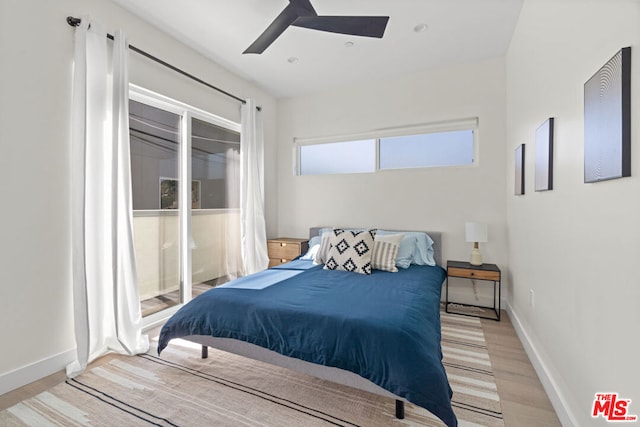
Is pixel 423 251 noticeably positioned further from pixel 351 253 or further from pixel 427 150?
pixel 427 150

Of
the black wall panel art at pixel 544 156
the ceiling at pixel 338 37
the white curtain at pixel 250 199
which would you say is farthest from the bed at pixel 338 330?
the ceiling at pixel 338 37

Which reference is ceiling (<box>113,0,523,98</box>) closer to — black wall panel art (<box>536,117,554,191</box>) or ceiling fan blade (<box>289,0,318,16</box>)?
ceiling fan blade (<box>289,0,318,16</box>)

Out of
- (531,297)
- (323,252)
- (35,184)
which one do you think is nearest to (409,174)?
(323,252)

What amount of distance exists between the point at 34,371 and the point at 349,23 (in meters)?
3.21

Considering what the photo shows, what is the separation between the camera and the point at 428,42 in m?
2.86

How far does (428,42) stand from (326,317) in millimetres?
2798

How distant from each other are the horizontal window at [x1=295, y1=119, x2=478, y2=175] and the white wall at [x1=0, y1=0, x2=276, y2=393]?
2660 mm

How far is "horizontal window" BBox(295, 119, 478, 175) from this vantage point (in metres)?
3.42

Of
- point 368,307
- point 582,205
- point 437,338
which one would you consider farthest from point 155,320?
point 582,205

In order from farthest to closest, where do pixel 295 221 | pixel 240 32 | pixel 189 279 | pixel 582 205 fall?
1. pixel 295 221
2. pixel 189 279
3. pixel 240 32
4. pixel 582 205

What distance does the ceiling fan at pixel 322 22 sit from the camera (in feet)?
6.34

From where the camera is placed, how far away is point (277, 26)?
2094 millimetres

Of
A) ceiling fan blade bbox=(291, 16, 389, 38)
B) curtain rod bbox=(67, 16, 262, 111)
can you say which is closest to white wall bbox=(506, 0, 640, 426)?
ceiling fan blade bbox=(291, 16, 389, 38)

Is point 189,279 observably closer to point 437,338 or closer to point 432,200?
point 437,338
